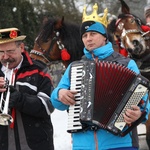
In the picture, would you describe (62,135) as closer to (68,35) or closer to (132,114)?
(68,35)

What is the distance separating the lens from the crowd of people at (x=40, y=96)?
354cm

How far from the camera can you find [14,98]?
3869 millimetres

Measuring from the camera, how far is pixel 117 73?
11.3ft

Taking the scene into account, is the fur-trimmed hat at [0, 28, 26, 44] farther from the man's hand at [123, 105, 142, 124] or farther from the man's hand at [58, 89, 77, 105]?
the man's hand at [123, 105, 142, 124]

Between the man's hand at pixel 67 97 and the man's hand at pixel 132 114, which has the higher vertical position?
the man's hand at pixel 67 97

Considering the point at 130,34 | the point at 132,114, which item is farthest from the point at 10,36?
the point at 130,34

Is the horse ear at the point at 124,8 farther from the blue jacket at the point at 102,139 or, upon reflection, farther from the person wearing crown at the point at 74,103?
the blue jacket at the point at 102,139

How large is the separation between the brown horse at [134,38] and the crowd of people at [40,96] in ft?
9.74

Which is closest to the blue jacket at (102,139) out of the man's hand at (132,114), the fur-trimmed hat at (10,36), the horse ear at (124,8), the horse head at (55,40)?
the man's hand at (132,114)

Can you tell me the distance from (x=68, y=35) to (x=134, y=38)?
117 centimetres

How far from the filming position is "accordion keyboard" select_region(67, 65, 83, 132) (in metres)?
3.53

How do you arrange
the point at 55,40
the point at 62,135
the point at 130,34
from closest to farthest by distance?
1. the point at 55,40
2. the point at 130,34
3. the point at 62,135

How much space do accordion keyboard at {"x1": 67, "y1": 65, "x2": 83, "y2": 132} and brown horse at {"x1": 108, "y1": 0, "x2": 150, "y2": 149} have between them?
3.32m

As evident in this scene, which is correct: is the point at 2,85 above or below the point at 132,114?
above
